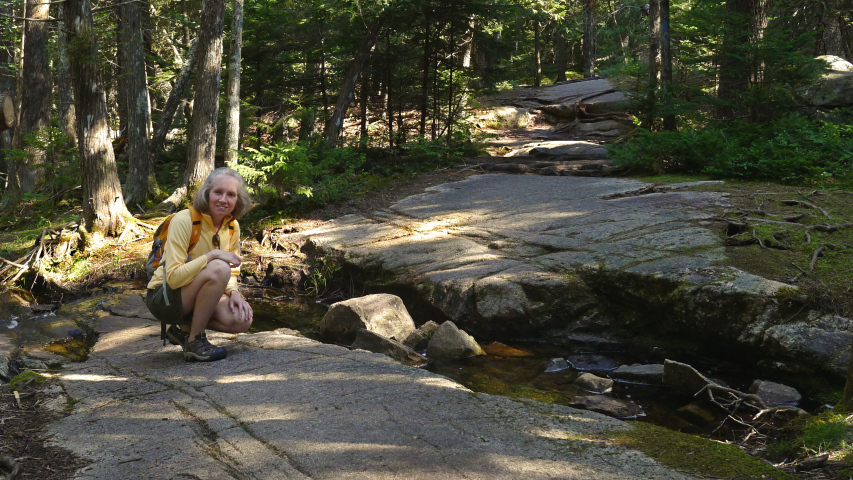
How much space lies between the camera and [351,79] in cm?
1504

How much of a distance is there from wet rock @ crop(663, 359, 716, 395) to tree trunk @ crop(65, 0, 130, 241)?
360 inches

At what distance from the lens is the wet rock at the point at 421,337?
22.2ft

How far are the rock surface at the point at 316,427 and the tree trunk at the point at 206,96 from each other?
7.66m

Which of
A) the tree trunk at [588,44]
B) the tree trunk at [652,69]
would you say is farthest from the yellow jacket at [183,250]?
the tree trunk at [588,44]

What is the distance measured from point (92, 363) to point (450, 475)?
3.59 metres

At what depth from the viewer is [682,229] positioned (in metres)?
7.49

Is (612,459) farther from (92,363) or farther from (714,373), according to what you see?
(92,363)

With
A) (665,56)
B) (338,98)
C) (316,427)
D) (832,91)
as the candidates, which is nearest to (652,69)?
(665,56)

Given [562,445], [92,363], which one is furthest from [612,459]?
[92,363]

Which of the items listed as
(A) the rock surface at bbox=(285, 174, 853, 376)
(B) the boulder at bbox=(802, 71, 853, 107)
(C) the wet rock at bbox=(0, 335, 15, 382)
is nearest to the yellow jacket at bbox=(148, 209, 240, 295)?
(C) the wet rock at bbox=(0, 335, 15, 382)

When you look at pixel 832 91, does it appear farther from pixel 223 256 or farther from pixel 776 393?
pixel 223 256

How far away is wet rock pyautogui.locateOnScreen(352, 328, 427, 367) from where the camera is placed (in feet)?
19.8

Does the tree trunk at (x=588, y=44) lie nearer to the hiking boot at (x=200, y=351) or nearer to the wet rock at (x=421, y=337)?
the wet rock at (x=421, y=337)

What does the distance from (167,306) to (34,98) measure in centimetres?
1474
